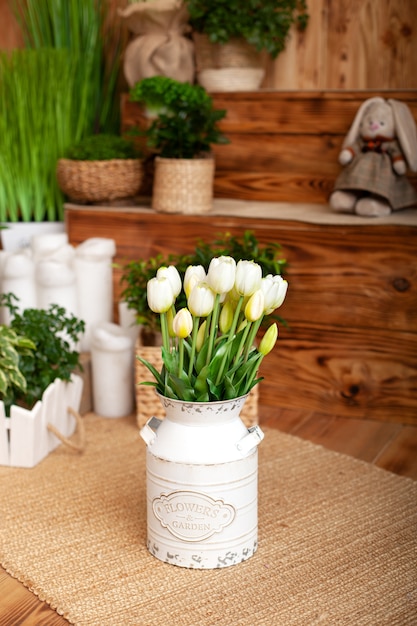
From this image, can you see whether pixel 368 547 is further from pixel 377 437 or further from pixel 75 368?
pixel 75 368

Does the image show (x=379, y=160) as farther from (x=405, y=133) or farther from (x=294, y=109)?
(x=294, y=109)

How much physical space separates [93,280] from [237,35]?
0.88m

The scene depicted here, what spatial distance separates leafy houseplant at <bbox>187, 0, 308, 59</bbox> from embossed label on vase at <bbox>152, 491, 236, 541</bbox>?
5.14 ft

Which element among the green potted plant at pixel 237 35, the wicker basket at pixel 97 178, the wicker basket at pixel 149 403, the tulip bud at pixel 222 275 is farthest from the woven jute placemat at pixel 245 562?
the green potted plant at pixel 237 35

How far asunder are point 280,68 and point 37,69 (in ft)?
2.67

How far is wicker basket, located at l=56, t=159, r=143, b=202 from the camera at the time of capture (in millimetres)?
2320

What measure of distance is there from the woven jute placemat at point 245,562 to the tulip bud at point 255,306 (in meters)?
0.43

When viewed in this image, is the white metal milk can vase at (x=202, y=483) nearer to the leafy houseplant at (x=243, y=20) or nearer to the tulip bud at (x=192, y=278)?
the tulip bud at (x=192, y=278)

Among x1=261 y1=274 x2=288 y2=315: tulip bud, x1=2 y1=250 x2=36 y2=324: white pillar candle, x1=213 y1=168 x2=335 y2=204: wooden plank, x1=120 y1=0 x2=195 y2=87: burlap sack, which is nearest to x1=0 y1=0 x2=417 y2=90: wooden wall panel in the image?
x1=120 y1=0 x2=195 y2=87: burlap sack

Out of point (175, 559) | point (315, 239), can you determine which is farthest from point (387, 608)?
point (315, 239)

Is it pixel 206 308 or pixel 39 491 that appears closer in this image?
pixel 206 308

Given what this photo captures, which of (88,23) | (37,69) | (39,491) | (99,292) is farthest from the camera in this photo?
Result: (88,23)

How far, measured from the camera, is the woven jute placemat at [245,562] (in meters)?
1.25

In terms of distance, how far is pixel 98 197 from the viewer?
7.72 feet
